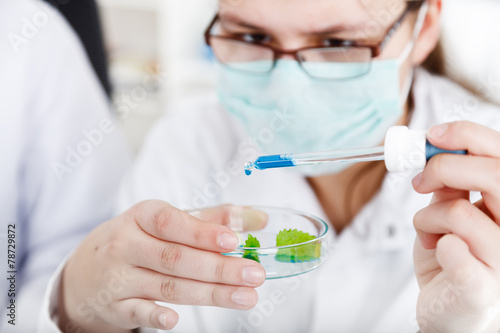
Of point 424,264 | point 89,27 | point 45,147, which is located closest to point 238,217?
point 424,264

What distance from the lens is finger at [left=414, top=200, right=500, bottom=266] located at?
502 mm

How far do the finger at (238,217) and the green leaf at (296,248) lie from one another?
6cm

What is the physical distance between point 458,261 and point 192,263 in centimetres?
28

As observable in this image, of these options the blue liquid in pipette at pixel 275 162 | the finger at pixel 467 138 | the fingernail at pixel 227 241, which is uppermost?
the finger at pixel 467 138

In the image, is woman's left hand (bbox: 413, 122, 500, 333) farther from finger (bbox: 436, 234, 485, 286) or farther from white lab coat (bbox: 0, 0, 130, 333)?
white lab coat (bbox: 0, 0, 130, 333)

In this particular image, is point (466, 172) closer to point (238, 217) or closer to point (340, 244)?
point (238, 217)

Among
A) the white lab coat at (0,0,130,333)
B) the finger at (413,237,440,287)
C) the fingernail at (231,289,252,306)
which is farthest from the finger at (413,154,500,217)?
the white lab coat at (0,0,130,333)

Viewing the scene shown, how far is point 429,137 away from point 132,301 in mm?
413

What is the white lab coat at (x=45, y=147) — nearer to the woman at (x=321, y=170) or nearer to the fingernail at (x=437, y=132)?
the woman at (x=321, y=170)

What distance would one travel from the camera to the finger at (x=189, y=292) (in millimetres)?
562

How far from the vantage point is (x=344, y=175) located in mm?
1026

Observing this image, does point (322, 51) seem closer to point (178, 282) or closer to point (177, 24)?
point (178, 282)

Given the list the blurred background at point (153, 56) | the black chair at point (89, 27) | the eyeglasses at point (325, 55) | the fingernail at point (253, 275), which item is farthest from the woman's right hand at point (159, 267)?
the blurred background at point (153, 56)

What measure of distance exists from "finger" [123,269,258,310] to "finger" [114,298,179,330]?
0.01 metres
